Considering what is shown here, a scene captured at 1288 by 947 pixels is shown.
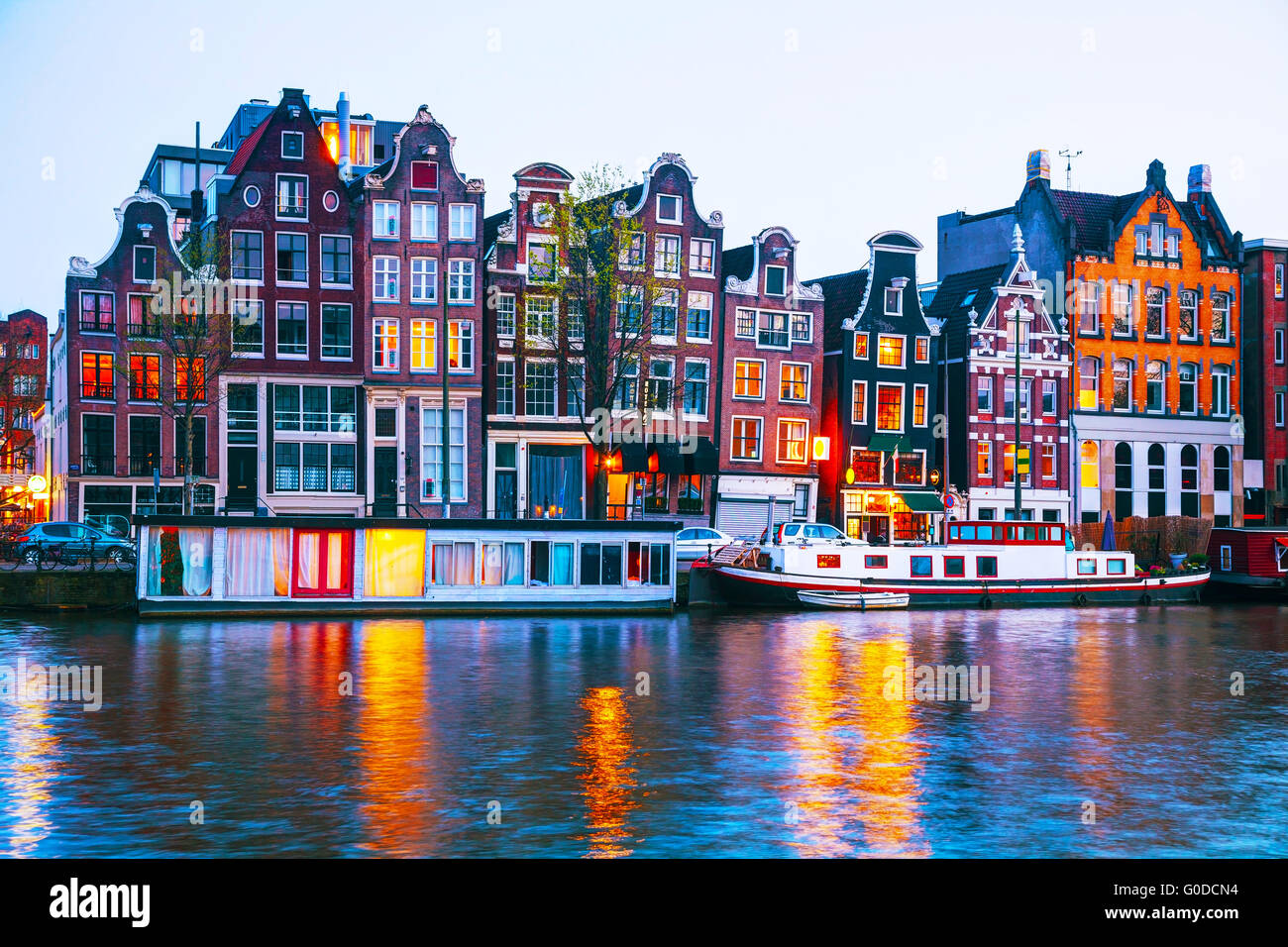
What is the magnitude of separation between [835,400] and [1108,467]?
1806 centimetres

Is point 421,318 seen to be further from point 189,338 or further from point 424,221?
point 189,338

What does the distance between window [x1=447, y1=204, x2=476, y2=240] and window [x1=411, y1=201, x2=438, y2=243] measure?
717 millimetres

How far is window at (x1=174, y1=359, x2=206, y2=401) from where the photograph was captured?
201 feet

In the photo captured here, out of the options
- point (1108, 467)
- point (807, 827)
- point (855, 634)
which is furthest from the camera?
point (1108, 467)

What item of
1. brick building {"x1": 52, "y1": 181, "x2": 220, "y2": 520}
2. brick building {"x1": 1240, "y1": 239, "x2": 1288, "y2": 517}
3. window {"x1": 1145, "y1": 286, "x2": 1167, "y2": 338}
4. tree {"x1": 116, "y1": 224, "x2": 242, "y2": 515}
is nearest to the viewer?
tree {"x1": 116, "y1": 224, "x2": 242, "y2": 515}

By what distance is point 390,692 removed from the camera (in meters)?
32.8

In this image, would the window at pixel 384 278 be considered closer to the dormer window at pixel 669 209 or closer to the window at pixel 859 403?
the dormer window at pixel 669 209

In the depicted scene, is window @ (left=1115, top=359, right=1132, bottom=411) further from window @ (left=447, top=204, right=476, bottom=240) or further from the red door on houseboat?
the red door on houseboat

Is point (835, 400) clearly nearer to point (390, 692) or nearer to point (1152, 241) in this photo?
point (1152, 241)

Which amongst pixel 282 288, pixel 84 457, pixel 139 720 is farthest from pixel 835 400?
pixel 139 720

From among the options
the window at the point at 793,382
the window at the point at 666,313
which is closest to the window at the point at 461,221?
the window at the point at 666,313

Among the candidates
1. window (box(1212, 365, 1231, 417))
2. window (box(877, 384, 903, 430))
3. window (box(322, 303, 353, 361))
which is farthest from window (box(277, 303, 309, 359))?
window (box(1212, 365, 1231, 417))

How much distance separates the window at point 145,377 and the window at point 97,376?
0.94 m

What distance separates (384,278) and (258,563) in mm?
22443
